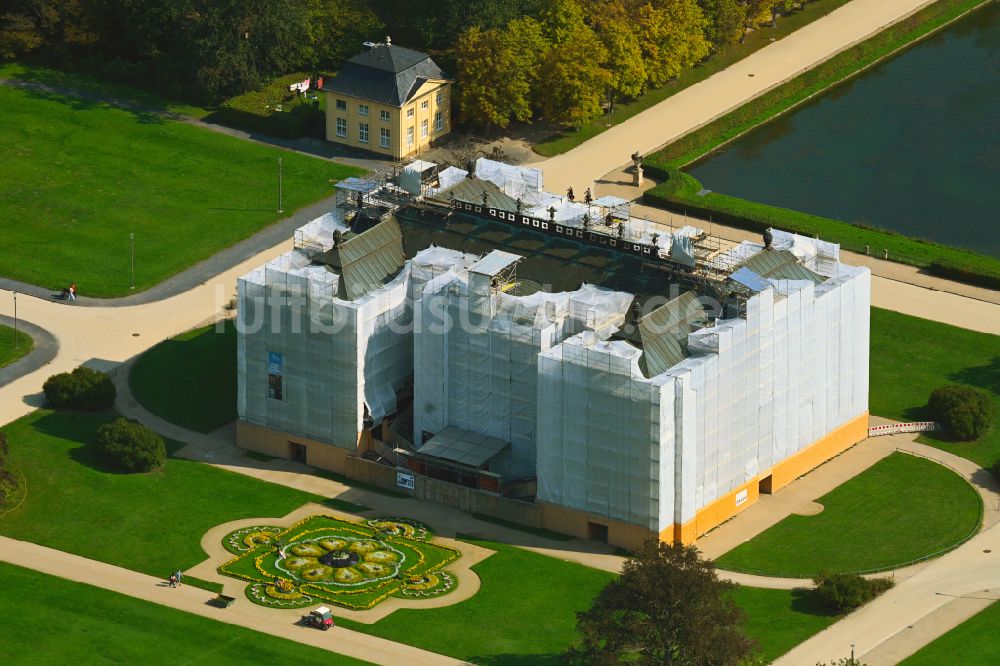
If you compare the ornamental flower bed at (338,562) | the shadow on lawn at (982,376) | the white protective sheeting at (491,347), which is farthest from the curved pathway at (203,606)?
the shadow on lawn at (982,376)

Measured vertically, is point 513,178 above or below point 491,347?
above

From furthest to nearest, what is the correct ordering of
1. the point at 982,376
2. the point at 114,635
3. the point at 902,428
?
the point at 982,376 < the point at 902,428 < the point at 114,635

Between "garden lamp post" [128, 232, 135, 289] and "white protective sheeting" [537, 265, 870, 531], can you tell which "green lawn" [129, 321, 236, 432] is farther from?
"white protective sheeting" [537, 265, 870, 531]

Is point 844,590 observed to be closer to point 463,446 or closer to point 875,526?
point 875,526

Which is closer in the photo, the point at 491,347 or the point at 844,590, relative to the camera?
the point at 844,590

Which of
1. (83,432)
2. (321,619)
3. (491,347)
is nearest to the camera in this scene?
(321,619)

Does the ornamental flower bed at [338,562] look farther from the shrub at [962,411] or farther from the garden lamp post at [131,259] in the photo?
the garden lamp post at [131,259]

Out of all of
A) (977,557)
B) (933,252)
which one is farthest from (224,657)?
(933,252)

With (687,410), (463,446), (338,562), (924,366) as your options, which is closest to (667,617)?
(687,410)

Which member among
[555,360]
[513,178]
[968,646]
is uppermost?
[513,178]
